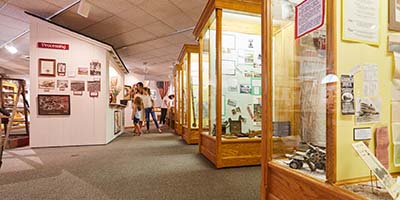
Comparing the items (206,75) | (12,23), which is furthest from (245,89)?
(12,23)

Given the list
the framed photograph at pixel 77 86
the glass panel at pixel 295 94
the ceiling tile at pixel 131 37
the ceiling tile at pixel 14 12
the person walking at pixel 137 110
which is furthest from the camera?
the person walking at pixel 137 110

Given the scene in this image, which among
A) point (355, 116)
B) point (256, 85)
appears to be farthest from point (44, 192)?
point (256, 85)

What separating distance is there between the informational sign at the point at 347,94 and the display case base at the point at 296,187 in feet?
1.39

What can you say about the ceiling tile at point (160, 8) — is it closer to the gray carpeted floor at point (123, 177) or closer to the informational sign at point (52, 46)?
the informational sign at point (52, 46)

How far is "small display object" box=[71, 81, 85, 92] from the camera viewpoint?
555 centimetres

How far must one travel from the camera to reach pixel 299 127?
6.74ft

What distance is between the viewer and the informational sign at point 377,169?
110cm

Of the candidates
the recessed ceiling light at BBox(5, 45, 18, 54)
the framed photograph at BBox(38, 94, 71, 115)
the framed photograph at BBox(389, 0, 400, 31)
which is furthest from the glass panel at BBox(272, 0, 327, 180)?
the recessed ceiling light at BBox(5, 45, 18, 54)

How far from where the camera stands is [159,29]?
19.4 ft

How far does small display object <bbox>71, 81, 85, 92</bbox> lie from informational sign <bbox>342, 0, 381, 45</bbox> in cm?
566

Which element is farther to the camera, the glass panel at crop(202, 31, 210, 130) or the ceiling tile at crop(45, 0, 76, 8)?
the ceiling tile at crop(45, 0, 76, 8)

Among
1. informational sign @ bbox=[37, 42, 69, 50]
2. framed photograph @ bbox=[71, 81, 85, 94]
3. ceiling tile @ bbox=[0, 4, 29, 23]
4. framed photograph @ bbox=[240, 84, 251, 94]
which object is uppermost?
ceiling tile @ bbox=[0, 4, 29, 23]

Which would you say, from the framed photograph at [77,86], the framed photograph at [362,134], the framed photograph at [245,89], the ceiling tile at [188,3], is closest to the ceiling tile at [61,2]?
the framed photograph at [77,86]

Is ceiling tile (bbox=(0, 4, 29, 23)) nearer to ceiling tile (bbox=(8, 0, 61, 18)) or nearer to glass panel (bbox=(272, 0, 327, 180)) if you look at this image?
ceiling tile (bbox=(8, 0, 61, 18))
